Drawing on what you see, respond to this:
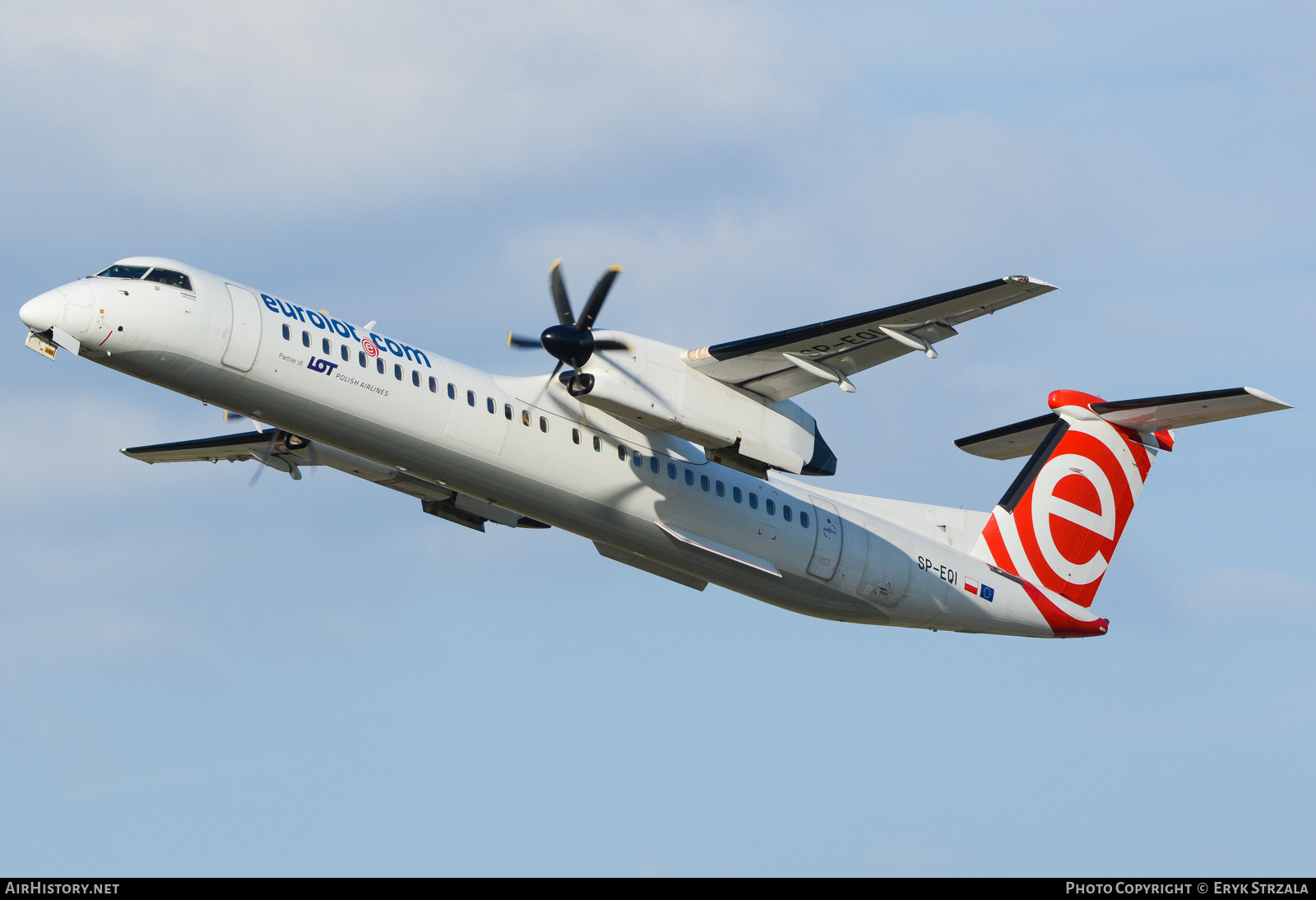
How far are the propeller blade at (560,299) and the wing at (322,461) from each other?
3585 mm

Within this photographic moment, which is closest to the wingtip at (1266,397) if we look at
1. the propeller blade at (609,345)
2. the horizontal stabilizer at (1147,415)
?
the horizontal stabilizer at (1147,415)

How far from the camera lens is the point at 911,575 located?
23.6 m

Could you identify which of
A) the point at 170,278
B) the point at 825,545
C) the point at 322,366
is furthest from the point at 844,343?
the point at 170,278

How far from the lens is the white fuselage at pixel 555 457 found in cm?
1792

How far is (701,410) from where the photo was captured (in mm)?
20703

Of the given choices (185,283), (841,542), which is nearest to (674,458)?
(841,542)

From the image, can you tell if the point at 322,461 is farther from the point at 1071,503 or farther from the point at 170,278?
the point at 1071,503

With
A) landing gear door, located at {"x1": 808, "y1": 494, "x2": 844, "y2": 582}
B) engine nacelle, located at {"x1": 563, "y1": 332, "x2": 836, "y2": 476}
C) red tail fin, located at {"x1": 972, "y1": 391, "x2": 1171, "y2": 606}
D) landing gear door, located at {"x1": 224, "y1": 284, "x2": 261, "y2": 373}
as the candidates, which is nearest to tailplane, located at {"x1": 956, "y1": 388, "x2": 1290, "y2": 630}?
red tail fin, located at {"x1": 972, "y1": 391, "x2": 1171, "y2": 606}

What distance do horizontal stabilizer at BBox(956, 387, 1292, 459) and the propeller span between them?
9.92m

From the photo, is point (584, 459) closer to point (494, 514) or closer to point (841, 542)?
point (494, 514)

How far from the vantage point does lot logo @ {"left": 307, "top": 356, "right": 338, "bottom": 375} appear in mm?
18641

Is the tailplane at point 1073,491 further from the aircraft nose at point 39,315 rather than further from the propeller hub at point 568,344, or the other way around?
the aircraft nose at point 39,315

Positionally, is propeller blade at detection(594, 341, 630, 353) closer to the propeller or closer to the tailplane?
the propeller

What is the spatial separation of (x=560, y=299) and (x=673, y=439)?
309 centimetres
